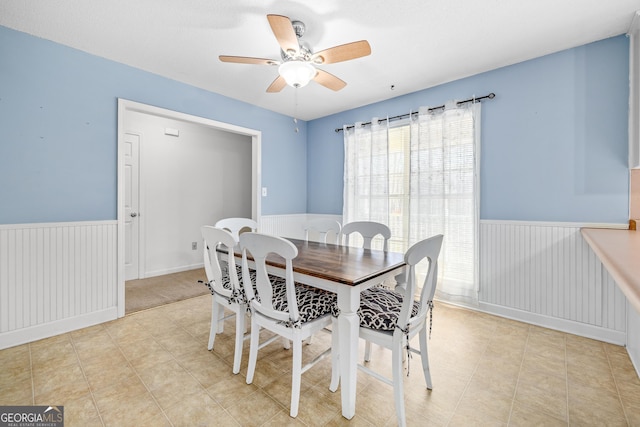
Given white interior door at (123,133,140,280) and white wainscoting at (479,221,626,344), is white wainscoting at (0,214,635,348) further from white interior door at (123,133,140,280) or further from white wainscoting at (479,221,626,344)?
white interior door at (123,133,140,280)

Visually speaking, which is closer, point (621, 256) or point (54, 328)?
point (621, 256)

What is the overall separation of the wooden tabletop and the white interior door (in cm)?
294

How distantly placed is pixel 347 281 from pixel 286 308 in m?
0.48

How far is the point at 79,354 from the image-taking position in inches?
80.4

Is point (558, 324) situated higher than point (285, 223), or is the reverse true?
point (285, 223)

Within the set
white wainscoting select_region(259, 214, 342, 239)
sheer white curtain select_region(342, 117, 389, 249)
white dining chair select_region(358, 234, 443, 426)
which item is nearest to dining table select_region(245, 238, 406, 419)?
white dining chair select_region(358, 234, 443, 426)

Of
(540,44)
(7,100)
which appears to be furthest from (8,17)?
(540,44)

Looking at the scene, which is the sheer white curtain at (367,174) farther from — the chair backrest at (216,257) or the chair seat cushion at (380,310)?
the chair backrest at (216,257)

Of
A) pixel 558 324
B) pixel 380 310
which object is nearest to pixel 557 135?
pixel 558 324

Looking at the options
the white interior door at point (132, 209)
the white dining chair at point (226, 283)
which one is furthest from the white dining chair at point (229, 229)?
the white interior door at point (132, 209)

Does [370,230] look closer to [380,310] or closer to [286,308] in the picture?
[380,310]

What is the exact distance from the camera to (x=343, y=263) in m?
1.72

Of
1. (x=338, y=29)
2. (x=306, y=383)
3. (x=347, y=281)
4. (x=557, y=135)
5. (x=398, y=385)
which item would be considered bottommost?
(x=306, y=383)

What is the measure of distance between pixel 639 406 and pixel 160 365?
282cm
